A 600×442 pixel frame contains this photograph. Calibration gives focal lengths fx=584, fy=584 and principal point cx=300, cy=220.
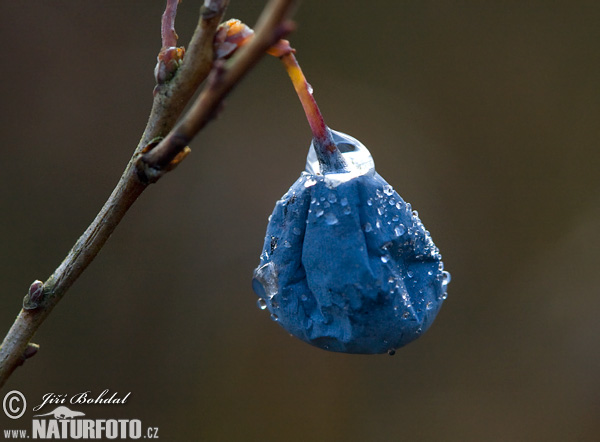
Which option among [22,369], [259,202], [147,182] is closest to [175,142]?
[147,182]

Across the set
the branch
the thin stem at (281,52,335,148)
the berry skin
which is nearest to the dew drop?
the berry skin

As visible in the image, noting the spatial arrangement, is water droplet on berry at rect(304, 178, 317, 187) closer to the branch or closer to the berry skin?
the berry skin

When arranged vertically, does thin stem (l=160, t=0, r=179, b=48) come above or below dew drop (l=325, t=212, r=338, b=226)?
above

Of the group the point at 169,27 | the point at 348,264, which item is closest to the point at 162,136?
the point at 169,27

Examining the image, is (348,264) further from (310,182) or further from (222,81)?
(222,81)

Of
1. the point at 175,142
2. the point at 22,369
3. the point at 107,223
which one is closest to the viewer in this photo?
the point at 175,142

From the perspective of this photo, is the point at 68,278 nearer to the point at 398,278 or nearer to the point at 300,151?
the point at 398,278

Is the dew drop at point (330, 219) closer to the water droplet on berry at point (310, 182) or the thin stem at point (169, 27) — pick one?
the water droplet on berry at point (310, 182)

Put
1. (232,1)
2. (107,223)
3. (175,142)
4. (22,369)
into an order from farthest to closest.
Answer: (232,1) → (22,369) → (107,223) → (175,142)

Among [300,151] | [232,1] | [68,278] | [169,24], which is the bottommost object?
[68,278]
